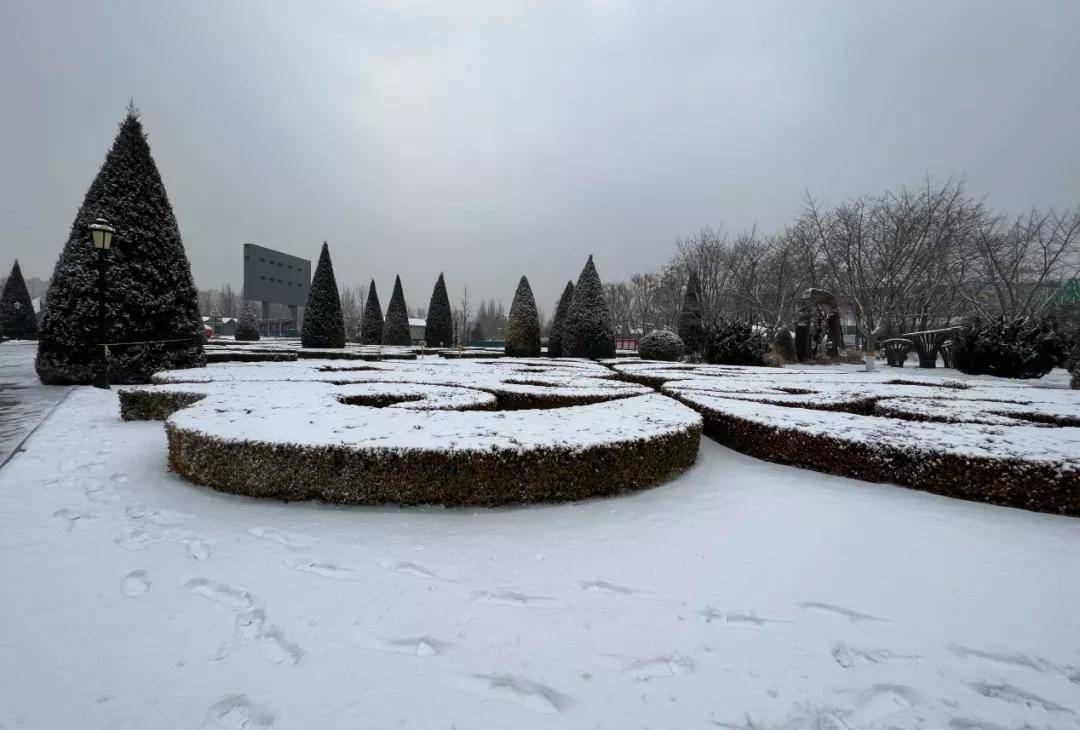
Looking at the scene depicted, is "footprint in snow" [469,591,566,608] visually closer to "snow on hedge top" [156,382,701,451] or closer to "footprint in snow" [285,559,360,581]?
"footprint in snow" [285,559,360,581]

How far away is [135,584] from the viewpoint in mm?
2408

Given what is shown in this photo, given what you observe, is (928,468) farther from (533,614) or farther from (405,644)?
(405,644)

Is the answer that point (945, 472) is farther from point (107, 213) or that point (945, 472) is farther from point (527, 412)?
point (107, 213)

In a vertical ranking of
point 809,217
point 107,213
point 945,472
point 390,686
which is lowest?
point 390,686

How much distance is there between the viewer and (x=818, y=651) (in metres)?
2.01

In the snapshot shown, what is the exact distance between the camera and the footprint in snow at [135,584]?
2336 millimetres

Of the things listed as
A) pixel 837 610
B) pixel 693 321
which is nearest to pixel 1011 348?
pixel 693 321

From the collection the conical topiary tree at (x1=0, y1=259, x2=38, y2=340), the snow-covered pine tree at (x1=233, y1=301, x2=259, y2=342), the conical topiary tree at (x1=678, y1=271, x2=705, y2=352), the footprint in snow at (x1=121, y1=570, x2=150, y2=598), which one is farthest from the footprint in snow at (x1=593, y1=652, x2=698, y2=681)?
the conical topiary tree at (x1=0, y1=259, x2=38, y2=340)

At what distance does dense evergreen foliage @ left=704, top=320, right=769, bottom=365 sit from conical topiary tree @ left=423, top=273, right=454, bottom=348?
16.8 metres

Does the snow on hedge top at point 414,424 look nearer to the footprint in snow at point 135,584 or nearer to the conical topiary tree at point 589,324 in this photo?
the footprint in snow at point 135,584

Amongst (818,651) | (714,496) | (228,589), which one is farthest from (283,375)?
(818,651)

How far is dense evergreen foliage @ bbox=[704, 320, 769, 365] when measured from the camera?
51.8 feet

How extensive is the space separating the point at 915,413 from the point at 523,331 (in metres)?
15.0

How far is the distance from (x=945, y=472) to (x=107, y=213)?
1328cm
